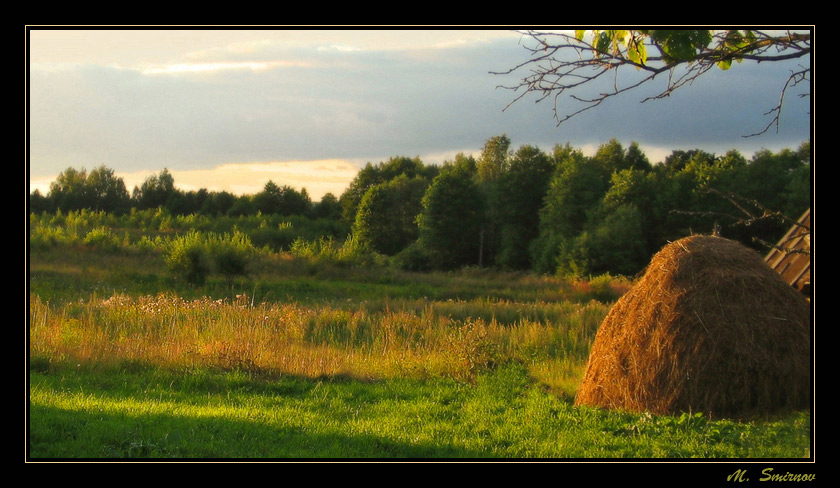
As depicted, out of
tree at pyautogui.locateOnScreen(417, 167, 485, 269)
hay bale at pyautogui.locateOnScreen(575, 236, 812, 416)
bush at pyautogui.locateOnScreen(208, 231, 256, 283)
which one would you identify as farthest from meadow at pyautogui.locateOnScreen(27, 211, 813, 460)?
tree at pyautogui.locateOnScreen(417, 167, 485, 269)

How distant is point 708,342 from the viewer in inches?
300

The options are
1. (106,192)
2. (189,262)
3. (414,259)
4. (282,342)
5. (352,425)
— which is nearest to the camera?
(352,425)

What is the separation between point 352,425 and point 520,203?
53.5 metres

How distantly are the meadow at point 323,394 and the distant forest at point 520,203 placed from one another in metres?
29.9

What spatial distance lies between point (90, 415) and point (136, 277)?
28.5m

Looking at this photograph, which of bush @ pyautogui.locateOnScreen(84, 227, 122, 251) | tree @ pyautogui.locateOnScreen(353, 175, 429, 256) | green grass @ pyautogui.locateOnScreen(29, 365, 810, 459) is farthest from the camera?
tree @ pyautogui.locateOnScreen(353, 175, 429, 256)

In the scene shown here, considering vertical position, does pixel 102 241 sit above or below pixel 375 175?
below

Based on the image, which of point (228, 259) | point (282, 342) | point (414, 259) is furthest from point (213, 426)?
point (414, 259)

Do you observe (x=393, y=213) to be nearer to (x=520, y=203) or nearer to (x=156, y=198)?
(x=520, y=203)

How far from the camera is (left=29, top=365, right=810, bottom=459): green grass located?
628 cm

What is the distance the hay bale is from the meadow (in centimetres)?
32

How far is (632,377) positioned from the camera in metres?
7.95

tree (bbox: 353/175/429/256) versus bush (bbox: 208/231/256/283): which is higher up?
tree (bbox: 353/175/429/256)

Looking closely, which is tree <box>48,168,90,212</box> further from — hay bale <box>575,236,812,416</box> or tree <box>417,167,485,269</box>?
hay bale <box>575,236,812,416</box>
